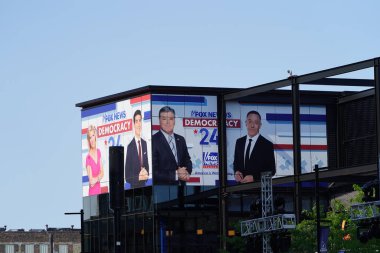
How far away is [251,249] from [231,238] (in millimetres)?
20978

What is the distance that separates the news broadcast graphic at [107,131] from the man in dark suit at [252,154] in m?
7.65

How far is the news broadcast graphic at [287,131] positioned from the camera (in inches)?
3969

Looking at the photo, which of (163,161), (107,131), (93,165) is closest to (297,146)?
(163,161)

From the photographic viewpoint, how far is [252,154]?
10125 centimetres

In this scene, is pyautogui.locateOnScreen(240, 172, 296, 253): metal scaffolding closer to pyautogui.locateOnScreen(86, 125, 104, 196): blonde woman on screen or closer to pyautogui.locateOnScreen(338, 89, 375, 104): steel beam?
pyautogui.locateOnScreen(338, 89, 375, 104): steel beam

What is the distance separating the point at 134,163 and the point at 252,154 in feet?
31.3

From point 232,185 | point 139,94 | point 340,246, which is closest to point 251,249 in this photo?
point 340,246

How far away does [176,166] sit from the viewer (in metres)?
97.8

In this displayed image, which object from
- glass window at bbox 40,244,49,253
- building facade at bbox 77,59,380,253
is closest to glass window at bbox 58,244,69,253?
glass window at bbox 40,244,49,253

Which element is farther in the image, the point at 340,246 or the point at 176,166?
the point at 176,166

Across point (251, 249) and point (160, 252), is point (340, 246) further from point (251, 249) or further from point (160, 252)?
point (160, 252)

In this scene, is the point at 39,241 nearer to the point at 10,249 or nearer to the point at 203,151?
the point at 10,249

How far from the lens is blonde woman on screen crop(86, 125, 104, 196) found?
339 feet

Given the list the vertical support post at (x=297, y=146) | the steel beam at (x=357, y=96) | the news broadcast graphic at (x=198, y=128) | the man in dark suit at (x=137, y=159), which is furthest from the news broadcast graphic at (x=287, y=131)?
the vertical support post at (x=297, y=146)
